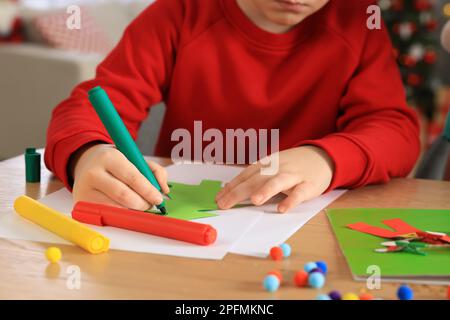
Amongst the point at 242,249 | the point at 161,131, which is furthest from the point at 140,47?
the point at 242,249

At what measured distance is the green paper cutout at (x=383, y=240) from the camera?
0.62 meters

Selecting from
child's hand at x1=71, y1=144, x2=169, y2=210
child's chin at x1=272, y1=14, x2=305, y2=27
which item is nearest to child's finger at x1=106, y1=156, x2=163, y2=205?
child's hand at x1=71, y1=144, x2=169, y2=210

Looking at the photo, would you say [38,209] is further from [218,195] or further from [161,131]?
[161,131]

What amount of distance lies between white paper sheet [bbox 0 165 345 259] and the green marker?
79 mm

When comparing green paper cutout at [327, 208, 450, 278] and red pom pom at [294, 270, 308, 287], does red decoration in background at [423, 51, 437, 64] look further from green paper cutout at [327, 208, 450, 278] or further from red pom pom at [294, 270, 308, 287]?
red pom pom at [294, 270, 308, 287]

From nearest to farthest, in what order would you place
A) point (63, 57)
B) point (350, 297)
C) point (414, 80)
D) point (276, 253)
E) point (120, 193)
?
point (350, 297), point (276, 253), point (120, 193), point (63, 57), point (414, 80)

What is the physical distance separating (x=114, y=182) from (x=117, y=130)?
0.06 m

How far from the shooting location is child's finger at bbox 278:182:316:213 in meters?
0.81

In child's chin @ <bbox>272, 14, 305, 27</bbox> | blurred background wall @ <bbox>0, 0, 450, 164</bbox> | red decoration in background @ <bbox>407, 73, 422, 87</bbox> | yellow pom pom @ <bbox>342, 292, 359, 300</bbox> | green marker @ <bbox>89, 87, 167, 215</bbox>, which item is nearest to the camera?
yellow pom pom @ <bbox>342, 292, 359, 300</bbox>

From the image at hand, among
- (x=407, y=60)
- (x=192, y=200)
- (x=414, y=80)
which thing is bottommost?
(x=414, y=80)

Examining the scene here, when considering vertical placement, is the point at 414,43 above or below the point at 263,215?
below

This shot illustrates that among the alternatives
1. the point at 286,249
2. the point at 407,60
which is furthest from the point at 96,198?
the point at 407,60

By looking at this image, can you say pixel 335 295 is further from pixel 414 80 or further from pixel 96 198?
pixel 414 80

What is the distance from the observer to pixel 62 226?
0.70 m
